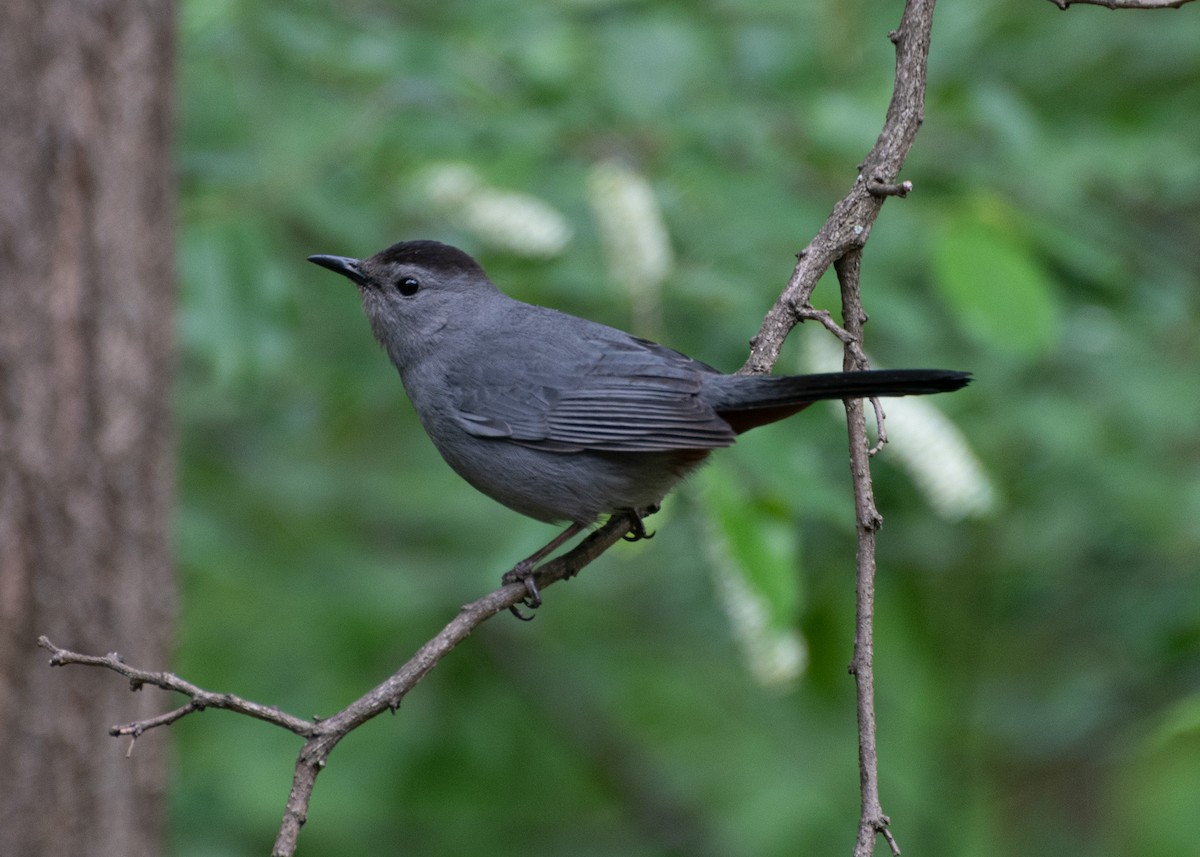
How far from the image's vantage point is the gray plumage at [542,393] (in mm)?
3410

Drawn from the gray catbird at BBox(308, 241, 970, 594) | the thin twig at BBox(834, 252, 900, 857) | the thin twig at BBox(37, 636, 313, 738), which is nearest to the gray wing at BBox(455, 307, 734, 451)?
the gray catbird at BBox(308, 241, 970, 594)

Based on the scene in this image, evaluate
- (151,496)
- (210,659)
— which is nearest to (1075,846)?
(210,659)

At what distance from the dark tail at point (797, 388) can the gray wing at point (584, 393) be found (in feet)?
0.30

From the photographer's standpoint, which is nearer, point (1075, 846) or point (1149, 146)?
point (1149, 146)

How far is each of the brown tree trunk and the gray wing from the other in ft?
4.20

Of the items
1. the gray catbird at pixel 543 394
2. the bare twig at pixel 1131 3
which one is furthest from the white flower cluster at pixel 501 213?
the bare twig at pixel 1131 3

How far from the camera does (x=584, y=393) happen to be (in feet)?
12.3

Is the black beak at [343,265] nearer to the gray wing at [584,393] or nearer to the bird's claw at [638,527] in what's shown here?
the gray wing at [584,393]

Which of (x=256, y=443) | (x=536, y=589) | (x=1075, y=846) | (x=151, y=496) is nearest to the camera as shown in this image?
(x=536, y=589)

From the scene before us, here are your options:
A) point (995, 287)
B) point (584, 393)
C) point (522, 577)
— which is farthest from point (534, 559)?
point (995, 287)

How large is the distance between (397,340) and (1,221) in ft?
4.40

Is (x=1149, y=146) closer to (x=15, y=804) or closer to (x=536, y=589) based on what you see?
(x=536, y=589)

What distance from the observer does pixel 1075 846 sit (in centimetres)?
705

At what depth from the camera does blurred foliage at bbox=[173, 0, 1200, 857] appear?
4.14m
